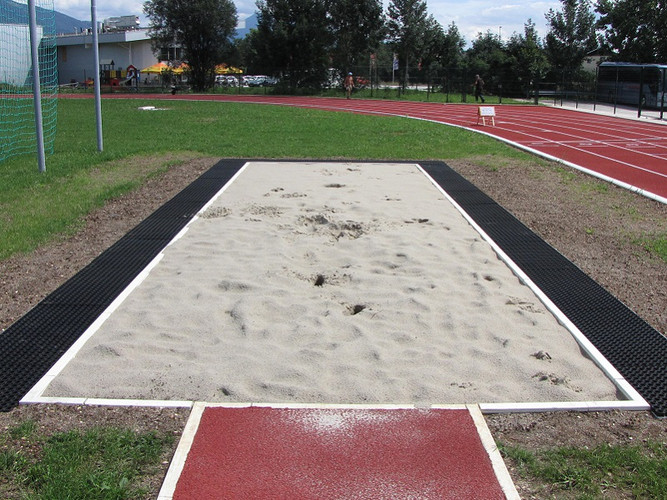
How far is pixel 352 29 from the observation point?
1861 inches

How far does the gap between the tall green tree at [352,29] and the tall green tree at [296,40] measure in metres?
0.59

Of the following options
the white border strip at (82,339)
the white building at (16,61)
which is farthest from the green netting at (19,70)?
the white border strip at (82,339)

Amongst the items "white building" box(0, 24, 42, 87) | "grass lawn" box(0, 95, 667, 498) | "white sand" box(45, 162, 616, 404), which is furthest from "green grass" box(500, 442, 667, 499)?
"white building" box(0, 24, 42, 87)

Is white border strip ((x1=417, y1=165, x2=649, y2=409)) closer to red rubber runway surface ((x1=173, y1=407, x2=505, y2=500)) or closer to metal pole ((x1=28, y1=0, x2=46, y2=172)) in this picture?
red rubber runway surface ((x1=173, y1=407, x2=505, y2=500))

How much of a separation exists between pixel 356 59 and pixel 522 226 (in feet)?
137

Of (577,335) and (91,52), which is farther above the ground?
(91,52)

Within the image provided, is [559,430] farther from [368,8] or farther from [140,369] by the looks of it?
[368,8]

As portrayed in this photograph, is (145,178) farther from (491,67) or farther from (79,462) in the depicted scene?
(491,67)

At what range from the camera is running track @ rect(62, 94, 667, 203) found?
13070 millimetres

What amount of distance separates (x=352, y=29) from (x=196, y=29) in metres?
11.6

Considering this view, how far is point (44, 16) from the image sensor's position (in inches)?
585

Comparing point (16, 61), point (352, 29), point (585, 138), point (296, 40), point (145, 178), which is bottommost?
point (145, 178)

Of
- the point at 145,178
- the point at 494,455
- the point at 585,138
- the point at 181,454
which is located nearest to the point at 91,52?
the point at 585,138

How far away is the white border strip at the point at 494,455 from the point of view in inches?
127
